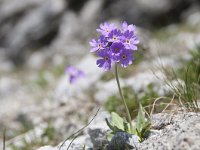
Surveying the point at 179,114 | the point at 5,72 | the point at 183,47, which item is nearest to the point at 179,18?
the point at 183,47

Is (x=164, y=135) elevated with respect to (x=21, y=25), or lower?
lower

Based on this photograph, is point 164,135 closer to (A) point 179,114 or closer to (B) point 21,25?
(A) point 179,114

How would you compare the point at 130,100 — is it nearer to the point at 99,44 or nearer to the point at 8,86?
the point at 99,44

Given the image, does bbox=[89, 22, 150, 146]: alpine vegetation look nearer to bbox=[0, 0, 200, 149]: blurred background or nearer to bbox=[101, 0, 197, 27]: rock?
bbox=[0, 0, 200, 149]: blurred background

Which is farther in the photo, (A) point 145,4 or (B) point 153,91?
(A) point 145,4

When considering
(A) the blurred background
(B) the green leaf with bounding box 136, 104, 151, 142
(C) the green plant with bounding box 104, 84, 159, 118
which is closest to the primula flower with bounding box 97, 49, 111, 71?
(B) the green leaf with bounding box 136, 104, 151, 142

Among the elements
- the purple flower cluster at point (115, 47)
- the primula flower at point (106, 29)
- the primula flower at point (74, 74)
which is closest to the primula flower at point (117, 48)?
the purple flower cluster at point (115, 47)

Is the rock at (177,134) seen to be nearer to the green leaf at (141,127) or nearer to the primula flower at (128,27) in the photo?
the green leaf at (141,127)
